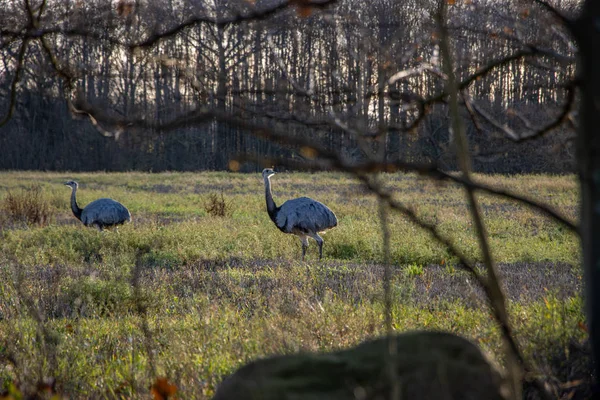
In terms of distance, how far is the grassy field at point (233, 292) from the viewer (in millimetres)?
4066

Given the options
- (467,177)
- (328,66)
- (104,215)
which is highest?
(328,66)

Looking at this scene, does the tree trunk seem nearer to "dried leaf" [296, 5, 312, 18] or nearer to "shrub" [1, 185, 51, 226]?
"dried leaf" [296, 5, 312, 18]

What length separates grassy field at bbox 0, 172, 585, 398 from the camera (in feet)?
13.3

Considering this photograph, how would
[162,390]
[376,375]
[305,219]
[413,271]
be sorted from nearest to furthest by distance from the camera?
[376,375], [162,390], [413,271], [305,219]

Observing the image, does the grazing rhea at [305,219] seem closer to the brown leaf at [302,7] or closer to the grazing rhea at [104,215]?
the grazing rhea at [104,215]

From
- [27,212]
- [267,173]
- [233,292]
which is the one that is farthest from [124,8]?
[27,212]

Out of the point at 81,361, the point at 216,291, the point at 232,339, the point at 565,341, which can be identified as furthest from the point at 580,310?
the point at 216,291

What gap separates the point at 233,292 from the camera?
7285 millimetres

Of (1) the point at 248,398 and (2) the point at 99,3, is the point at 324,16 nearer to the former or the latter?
(1) the point at 248,398

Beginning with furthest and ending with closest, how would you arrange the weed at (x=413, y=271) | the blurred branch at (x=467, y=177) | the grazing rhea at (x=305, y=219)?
the grazing rhea at (x=305, y=219) < the weed at (x=413, y=271) < the blurred branch at (x=467, y=177)

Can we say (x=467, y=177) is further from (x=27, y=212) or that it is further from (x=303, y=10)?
(x=27, y=212)

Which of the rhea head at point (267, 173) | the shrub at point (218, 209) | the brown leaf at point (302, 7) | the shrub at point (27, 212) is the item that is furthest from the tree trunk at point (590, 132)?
the shrub at point (218, 209)

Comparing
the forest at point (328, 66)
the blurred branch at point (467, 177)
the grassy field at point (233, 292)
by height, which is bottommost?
the grassy field at point (233, 292)

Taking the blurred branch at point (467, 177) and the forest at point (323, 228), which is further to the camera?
the forest at point (323, 228)
